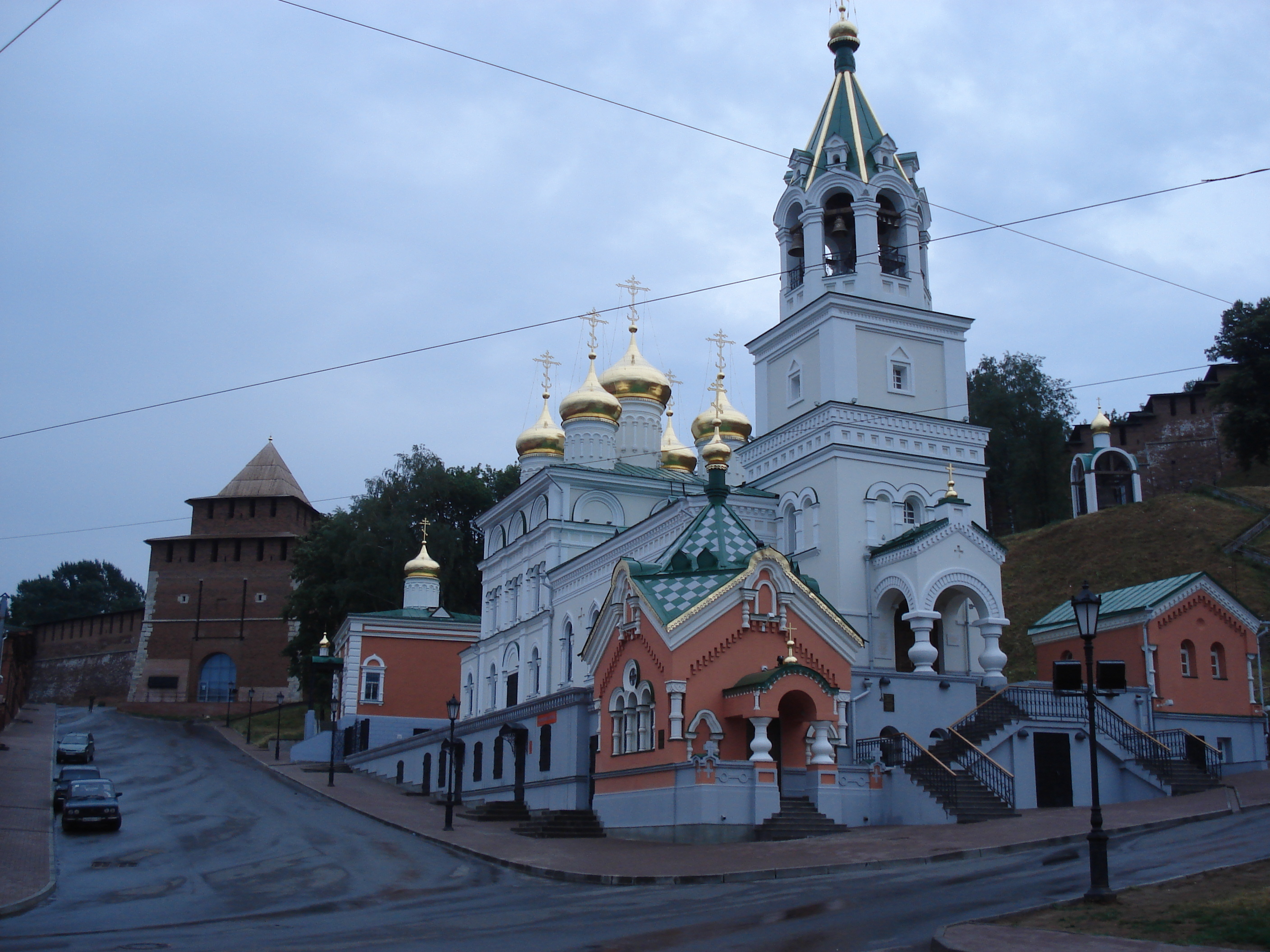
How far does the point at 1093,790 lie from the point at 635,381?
3338cm

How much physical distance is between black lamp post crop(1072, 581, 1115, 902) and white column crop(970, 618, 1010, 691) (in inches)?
533

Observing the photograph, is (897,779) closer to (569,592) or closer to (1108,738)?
(1108,738)

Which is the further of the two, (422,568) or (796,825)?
(422,568)

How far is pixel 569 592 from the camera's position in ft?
119

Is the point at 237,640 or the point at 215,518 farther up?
the point at 215,518

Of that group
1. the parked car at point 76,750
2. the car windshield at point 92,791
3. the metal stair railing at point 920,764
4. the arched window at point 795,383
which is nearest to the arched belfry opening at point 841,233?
the arched window at point 795,383

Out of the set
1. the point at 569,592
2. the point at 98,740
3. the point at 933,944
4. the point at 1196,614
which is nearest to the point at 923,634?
the point at 1196,614

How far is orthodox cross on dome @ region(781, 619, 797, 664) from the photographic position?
851 inches

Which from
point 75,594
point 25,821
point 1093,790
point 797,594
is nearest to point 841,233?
point 797,594

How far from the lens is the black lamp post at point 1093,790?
10883 millimetres

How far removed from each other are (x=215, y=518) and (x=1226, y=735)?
6308cm

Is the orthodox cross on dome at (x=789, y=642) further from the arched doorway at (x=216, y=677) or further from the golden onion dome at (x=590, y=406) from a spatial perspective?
the arched doorway at (x=216, y=677)

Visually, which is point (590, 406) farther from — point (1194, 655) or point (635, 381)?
point (1194, 655)

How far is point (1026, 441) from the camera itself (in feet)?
205
